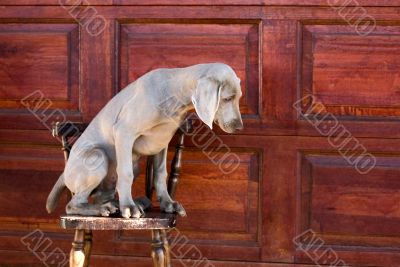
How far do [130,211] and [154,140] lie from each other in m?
0.29

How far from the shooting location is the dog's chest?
7.87ft

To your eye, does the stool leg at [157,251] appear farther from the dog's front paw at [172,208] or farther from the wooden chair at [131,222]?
the dog's front paw at [172,208]

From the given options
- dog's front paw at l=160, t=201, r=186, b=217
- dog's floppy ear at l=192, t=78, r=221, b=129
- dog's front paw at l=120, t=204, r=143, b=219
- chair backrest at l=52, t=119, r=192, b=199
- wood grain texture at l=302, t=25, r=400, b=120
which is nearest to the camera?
dog's floppy ear at l=192, t=78, r=221, b=129

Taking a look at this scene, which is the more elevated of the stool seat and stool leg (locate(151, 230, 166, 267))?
the stool seat

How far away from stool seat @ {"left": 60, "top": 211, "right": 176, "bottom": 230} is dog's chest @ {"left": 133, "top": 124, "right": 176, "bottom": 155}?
0.89 feet

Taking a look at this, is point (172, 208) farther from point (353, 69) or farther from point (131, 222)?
point (353, 69)

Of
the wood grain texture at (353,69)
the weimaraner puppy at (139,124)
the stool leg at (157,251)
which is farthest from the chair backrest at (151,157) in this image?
the wood grain texture at (353,69)

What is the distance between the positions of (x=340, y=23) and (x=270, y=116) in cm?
52

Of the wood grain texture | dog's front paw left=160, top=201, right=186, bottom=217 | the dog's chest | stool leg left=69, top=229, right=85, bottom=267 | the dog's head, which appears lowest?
stool leg left=69, top=229, right=85, bottom=267

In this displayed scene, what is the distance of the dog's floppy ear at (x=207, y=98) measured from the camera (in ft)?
7.30

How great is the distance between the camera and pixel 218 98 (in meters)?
2.24

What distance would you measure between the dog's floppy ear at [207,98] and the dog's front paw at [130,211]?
17.4 inches

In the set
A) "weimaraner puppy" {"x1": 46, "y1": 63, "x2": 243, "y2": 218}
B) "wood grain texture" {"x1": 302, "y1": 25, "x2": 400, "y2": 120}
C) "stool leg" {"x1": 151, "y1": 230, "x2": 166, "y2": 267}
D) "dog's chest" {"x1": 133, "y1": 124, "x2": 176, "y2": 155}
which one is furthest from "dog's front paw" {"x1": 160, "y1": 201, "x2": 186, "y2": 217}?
"wood grain texture" {"x1": 302, "y1": 25, "x2": 400, "y2": 120}

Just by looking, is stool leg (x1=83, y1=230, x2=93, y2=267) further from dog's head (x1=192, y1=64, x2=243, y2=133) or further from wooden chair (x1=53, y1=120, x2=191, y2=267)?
dog's head (x1=192, y1=64, x2=243, y2=133)
